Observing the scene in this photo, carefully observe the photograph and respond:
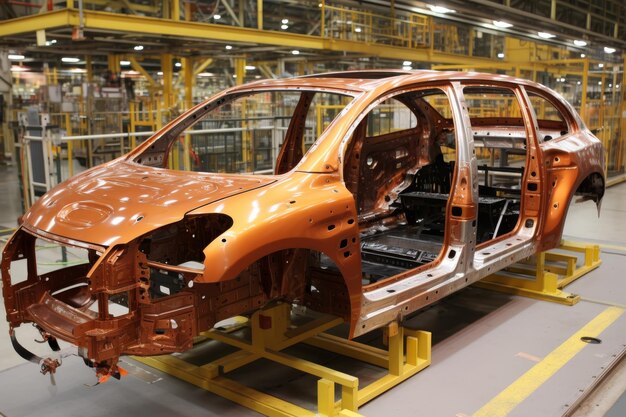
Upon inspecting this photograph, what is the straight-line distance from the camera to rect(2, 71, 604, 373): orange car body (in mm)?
2625

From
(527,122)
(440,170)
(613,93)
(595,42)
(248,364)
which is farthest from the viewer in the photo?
(595,42)

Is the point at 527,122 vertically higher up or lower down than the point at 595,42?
lower down

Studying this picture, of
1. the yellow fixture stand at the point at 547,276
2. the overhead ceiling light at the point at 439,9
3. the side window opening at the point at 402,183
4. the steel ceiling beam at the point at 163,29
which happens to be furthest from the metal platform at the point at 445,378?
the overhead ceiling light at the point at 439,9

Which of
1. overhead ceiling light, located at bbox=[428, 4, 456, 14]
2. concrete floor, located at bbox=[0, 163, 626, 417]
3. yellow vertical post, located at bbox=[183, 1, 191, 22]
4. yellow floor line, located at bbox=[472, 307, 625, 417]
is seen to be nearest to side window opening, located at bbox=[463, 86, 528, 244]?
concrete floor, located at bbox=[0, 163, 626, 417]

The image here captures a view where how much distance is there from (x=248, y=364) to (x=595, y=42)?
18036 mm

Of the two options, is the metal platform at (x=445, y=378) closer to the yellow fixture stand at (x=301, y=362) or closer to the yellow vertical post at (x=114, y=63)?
the yellow fixture stand at (x=301, y=362)

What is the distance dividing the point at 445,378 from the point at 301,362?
2.94 feet

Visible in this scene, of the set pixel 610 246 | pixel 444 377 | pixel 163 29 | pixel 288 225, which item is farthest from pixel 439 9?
pixel 288 225

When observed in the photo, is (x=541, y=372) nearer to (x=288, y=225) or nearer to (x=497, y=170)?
(x=288, y=225)

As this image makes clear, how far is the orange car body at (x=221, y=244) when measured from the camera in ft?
8.61

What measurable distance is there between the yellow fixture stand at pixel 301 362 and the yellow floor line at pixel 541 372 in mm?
520

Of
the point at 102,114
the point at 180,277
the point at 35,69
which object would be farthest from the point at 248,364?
the point at 35,69

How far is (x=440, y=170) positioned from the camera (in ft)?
18.2

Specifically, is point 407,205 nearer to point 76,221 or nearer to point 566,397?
point 566,397
